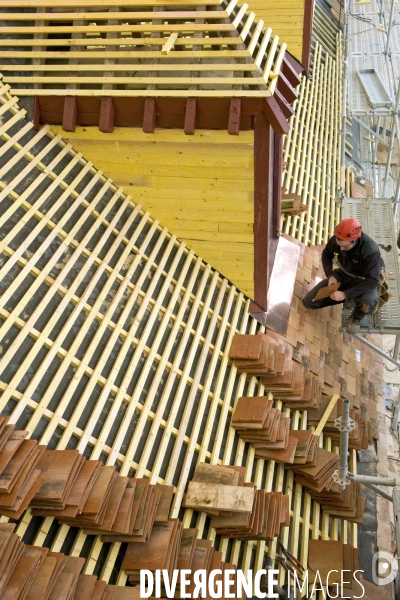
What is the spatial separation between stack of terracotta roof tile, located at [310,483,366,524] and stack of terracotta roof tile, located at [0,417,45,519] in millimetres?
3410

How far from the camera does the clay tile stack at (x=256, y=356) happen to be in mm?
6438

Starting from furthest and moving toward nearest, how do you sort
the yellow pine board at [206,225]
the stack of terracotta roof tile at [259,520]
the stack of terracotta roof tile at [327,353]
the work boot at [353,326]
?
1. the stack of terracotta roof tile at [327,353]
2. the work boot at [353,326]
3. the yellow pine board at [206,225]
4. the stack of terracotta roof tile at [259,520]

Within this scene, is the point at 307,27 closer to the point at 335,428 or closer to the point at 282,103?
the point at 282,103

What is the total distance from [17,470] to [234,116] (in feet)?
12.3

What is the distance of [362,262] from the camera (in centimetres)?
691

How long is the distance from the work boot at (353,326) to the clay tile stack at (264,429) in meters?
1.88

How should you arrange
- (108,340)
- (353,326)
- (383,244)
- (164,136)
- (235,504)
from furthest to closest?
(383,244) < (353,326) < (164,136) < (108,340) < (235,504)

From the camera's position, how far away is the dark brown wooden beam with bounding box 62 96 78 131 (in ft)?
19.8

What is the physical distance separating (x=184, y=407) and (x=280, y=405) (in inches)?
56.4

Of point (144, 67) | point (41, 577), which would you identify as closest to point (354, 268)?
point (144, 67)

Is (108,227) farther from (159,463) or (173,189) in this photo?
(159,463)

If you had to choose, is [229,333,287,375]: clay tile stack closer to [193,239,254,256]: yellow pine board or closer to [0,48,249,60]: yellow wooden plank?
[193,239,254,256]: yellow pine board

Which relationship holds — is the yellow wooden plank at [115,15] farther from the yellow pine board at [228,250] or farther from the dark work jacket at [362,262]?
the dark work jacket at [362,262]

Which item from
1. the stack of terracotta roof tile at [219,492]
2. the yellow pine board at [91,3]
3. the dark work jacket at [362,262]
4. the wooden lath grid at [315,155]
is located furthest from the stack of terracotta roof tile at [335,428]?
the yellow pine board at [91,3]
